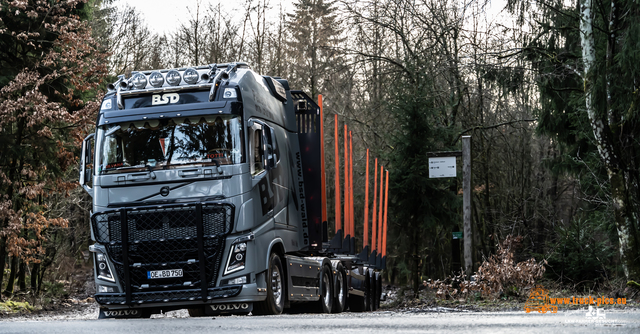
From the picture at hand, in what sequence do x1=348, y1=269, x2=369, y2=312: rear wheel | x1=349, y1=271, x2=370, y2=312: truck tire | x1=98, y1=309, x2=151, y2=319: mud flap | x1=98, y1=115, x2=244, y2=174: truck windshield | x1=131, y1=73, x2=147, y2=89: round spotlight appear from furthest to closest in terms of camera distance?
x1=349, y1=271, x2=370, y2=312: truck tire
x1=348, y1=269, x2=369, y2=312: rear wheel
x1=131, y1=73, x2=147, y2=89: round spotlight
x1=98, y1=309, x2=151, y2=319: mud flap
x1=98, y1=115, x2=244, y2=174: truck windshield

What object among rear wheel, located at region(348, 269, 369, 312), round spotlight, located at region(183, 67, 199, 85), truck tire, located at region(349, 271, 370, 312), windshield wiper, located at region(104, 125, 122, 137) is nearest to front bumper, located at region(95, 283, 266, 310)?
windshield wiper, located at region(104, 125, 122, 137)

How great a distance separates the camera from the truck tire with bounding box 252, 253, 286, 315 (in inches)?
404

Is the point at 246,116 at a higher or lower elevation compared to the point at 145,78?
lower

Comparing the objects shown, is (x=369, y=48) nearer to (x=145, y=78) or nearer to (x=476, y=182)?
(x=476, y=182)

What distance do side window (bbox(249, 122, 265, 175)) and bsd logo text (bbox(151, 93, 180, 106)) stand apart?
126 cm

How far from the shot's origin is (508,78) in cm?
1738

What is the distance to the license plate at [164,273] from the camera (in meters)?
9.96

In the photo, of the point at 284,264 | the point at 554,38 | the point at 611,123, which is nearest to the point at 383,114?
the point at 554,38

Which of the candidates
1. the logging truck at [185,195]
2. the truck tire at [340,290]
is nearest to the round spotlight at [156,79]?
the logging truck at [185,195]

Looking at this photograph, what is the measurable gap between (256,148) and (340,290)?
516cm

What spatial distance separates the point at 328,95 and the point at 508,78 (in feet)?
45.3

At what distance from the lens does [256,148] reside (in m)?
10.3

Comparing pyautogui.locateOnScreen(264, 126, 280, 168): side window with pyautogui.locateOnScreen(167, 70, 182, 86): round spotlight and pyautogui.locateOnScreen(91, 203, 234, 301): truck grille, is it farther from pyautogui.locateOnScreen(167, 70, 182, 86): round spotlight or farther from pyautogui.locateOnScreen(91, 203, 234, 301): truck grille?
pyautogui.locateOnScreen(167, 70, 182, 86): round spotlight

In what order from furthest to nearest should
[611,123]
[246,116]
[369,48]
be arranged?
[369,48] < [611,123] < [246,116]
